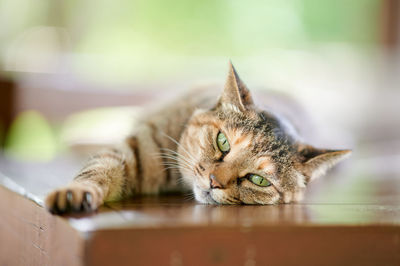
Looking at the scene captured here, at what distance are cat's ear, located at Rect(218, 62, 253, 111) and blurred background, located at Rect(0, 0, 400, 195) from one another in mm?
2650

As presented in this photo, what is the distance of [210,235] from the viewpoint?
1.08 meters

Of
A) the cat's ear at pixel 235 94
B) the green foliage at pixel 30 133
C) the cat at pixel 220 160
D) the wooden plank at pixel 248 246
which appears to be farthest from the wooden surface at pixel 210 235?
the green foliage at pixel 30 133

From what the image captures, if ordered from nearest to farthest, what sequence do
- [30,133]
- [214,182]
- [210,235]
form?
1. [210,235]
2. [214,182]
3. [30,133]

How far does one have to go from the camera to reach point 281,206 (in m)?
1.54

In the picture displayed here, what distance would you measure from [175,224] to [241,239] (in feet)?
0.57

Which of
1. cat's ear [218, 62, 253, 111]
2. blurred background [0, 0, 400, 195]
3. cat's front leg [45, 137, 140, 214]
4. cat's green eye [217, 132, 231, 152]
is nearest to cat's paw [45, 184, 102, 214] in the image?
cat's front leg [45, 137, 140, 214]

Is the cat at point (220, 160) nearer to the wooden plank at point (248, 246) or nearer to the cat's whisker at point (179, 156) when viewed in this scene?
the cat's whisker at point (179, 156)

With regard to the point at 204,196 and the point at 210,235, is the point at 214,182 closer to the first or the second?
the point at 204,196

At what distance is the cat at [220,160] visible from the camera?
5.08 ft

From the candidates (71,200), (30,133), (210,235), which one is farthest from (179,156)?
(30,133)

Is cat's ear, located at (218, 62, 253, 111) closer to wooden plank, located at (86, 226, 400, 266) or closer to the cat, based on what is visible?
the cat

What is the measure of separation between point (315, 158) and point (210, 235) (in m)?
0.75

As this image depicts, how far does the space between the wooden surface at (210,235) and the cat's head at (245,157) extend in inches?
4.5

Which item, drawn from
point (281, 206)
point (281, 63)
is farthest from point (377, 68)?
point (281, 206)
